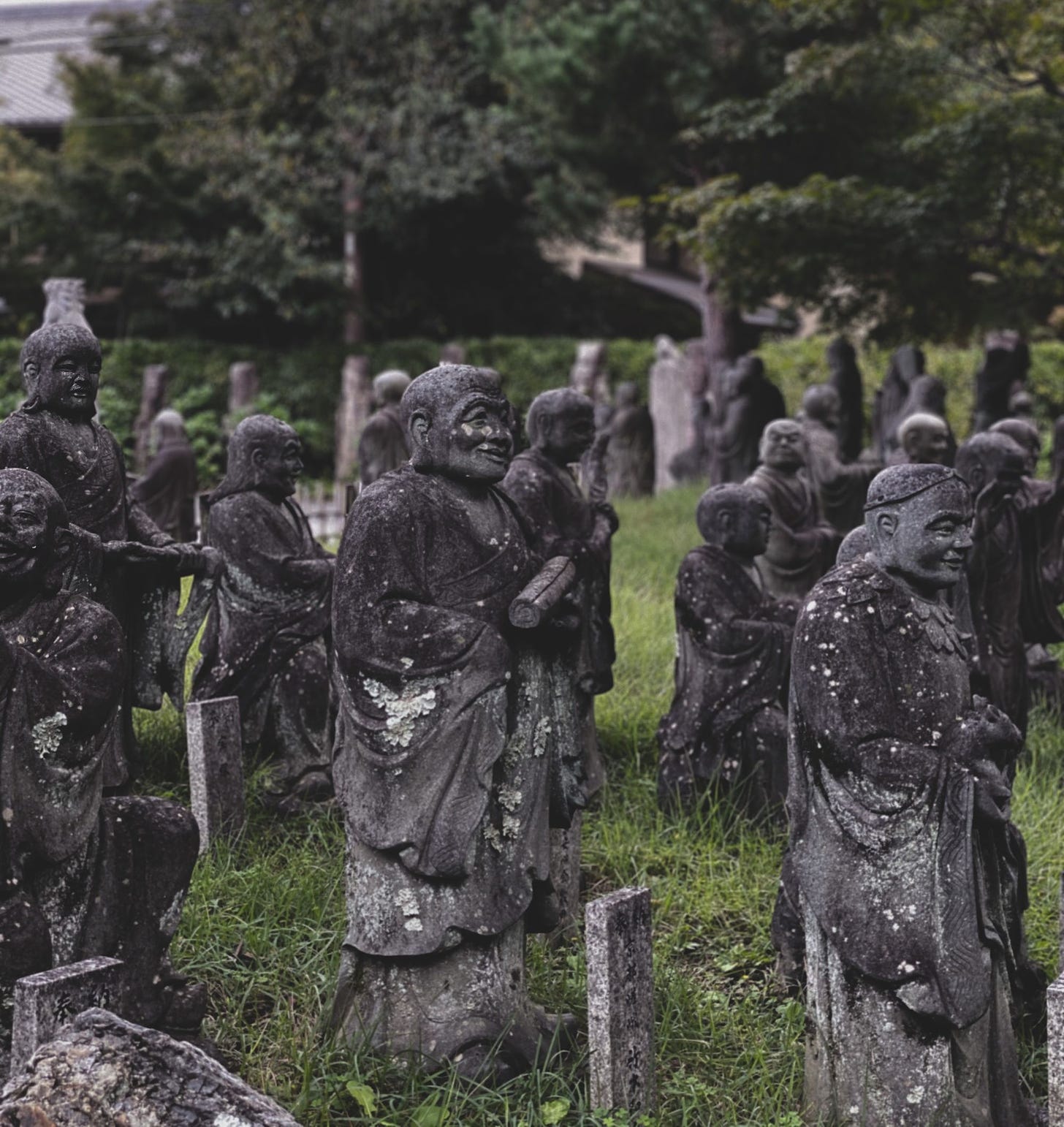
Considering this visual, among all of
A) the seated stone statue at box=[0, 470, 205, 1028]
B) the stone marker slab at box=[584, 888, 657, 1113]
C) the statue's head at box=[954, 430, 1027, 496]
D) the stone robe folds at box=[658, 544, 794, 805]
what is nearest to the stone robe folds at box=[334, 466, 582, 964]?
the stone marker slab at box=[584, 888, 657, 1113]

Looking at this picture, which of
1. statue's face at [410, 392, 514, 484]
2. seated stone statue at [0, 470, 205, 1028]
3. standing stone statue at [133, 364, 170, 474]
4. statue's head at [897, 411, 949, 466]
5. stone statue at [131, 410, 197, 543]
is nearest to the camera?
seated stone statue at [0, 470, 205, 1028]

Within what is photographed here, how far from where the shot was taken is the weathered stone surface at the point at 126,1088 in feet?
12.3

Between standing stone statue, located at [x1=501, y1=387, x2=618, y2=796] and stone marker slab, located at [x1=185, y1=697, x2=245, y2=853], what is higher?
standing stone statue, located at [x1=501, y1=387, x2=618, y2=796]

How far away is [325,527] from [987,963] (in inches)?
550

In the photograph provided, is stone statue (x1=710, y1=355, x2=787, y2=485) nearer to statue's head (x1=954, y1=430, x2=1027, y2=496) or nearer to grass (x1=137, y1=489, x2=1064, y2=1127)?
grass (x1=137, y1=489, x2=1064, y2=1127)

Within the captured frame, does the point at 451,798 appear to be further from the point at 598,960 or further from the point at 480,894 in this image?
the point at 598,960

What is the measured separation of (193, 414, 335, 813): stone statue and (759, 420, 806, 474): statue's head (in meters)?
2.85

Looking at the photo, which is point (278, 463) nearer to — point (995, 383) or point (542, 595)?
point (542, 595)

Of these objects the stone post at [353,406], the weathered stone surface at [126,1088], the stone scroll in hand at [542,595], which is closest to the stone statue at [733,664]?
the stone scroll in hand at [542,595]

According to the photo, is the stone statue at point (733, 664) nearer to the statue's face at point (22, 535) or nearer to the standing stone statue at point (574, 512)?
the standing stone statue at point (574, 512)

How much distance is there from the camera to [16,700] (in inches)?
183

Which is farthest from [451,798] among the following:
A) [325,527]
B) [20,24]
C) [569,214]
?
[20,24]

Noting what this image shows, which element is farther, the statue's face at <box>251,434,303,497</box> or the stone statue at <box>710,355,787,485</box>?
the stone statue at <box>710,355,787,485</box>

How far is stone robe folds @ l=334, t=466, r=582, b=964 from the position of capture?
5031 millimetres
